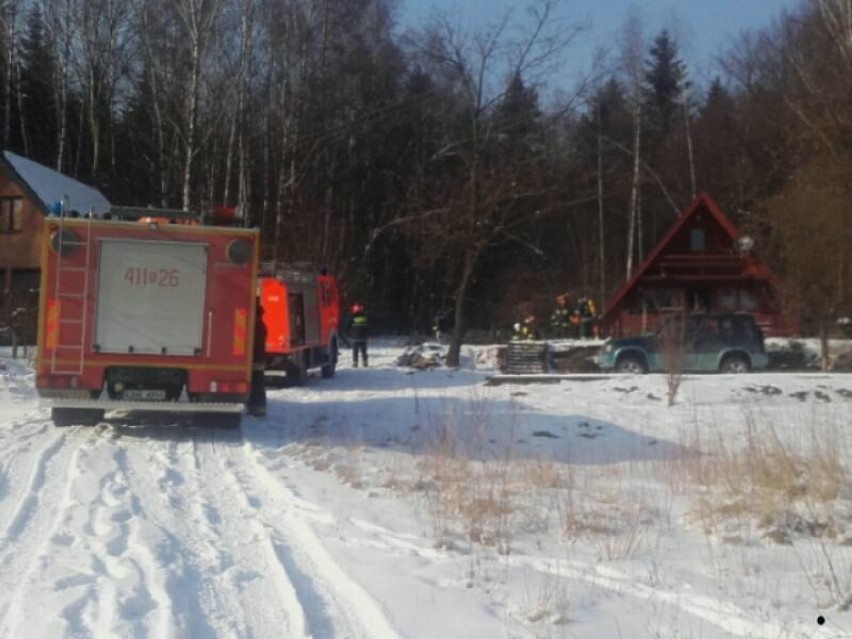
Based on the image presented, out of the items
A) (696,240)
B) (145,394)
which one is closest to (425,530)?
(145,394)

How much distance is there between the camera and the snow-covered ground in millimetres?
5918

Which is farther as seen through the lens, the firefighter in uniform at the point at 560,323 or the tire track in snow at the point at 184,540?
the firefighter in uniform at the point at 560,323

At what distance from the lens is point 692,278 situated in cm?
4125

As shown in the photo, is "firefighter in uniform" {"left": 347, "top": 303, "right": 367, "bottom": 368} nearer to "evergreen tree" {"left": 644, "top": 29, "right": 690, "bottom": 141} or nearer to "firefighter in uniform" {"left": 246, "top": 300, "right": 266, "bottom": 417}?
"firefighter in uniform" {"left": 246, "top": 300, "right": 266, "bottom": 417}

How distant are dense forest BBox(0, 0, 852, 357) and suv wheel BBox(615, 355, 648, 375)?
425 centimetres

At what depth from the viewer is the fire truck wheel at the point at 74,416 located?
14422 mm

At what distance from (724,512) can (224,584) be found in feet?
14.0

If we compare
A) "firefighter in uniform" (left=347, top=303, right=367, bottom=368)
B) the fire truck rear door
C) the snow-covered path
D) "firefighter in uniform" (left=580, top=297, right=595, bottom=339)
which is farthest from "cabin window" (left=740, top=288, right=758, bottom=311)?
the snow-covered path

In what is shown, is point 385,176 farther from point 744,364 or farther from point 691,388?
point 691,388

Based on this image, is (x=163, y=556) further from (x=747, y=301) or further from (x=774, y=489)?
(x=747, y=301)

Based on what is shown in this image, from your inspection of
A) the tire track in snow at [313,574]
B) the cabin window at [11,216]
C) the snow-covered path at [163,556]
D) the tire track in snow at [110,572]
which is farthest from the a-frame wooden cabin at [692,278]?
the tire track in snow at [110,572]

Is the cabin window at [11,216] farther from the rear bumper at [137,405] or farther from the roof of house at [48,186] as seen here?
the rear bumper at [137,405]

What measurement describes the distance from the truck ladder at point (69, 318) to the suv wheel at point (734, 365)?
1778cm

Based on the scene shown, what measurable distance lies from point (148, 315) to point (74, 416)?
190 cm
